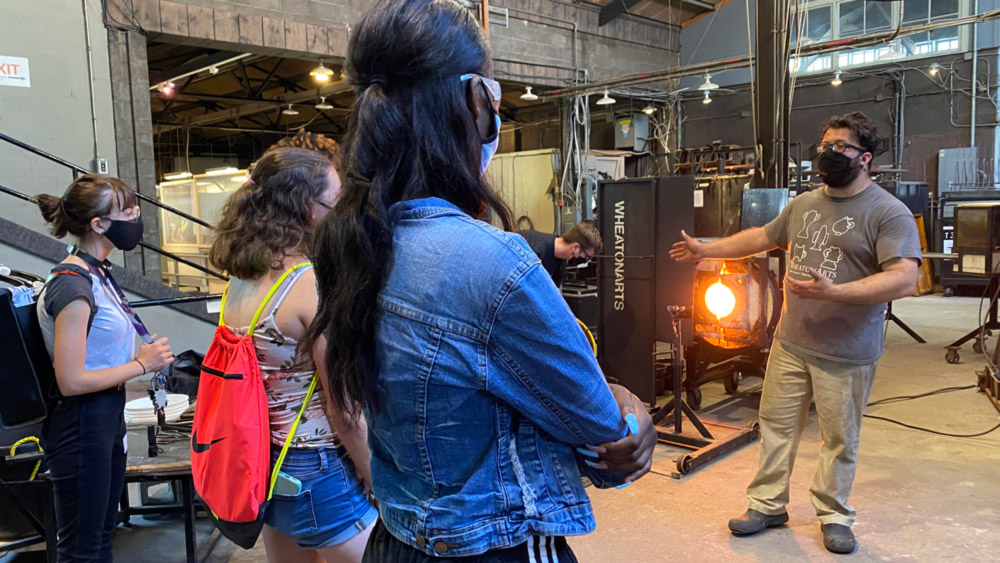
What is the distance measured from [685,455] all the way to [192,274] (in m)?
8.63

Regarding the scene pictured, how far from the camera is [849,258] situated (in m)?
3.08

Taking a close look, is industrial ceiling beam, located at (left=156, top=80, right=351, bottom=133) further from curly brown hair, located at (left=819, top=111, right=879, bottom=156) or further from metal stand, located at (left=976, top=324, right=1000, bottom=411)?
metal stand, located at (left=976, top=324, right=1000, bottom=411)

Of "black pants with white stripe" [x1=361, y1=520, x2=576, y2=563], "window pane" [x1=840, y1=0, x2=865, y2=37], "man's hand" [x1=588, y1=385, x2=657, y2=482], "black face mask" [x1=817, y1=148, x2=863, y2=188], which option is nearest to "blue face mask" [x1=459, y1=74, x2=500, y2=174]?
"man's hand" [x1=588, y1=385, x2=657, y2=482]

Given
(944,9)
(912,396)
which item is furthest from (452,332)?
(944,9)

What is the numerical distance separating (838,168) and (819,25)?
40.6ft

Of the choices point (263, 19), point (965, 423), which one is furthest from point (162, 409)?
point (263, 19)

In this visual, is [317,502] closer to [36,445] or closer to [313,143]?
[313,143]

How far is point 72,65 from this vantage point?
274 inches

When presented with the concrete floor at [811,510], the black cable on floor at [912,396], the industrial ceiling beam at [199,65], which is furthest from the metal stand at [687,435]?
the industrial ceiling beam at [199,65]

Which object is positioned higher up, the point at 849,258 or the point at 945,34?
the point at 945,34

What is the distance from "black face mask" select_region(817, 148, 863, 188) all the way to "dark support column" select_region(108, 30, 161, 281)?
6.70 metres

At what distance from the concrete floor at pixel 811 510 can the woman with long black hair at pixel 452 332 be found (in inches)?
99.2

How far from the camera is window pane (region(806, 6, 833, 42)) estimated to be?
530 inches

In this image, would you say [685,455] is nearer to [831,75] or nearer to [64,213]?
[64,213]
